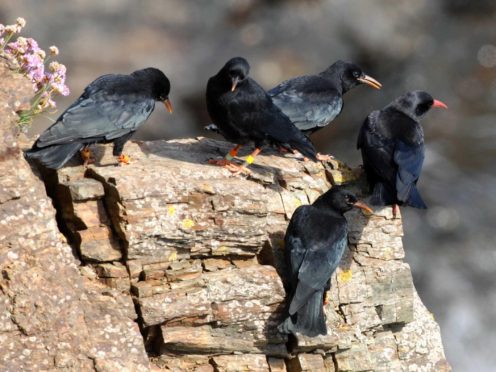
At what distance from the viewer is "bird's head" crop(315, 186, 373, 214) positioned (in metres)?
9.12

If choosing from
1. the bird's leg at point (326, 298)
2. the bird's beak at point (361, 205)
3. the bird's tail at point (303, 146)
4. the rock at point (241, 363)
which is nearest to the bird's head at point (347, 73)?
the bird's tail at point (303, 146)

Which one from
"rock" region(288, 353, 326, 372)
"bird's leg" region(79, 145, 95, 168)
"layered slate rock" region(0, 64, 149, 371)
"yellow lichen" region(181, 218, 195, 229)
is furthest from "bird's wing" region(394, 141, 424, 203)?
"layered slate rock" region(0, 64, 149, 371)

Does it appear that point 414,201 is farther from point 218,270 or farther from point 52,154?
point 52,154

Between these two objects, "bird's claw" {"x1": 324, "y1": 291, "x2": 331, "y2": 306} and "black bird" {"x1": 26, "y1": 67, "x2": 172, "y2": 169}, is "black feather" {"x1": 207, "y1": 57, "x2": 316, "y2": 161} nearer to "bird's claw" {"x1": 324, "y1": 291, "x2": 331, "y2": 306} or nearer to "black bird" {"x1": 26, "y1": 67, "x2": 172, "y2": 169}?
"black bird" {"x1": 26, "y1": 67, "x2": 172, "y2": 169}

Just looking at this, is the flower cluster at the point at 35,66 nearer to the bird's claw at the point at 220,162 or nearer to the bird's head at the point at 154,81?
the bird's head at the point at 154,81

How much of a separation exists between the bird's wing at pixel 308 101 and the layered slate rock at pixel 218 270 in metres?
1.54

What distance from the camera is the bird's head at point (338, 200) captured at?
9.12 m

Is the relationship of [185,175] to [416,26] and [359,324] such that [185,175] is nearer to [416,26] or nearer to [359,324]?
[359,324]

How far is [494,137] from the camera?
16.5m

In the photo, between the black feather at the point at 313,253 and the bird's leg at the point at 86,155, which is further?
the bird's leg at the point at 86,155

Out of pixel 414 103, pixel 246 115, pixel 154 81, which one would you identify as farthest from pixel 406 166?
pixel 154 81

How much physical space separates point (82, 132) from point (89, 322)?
1.85 m

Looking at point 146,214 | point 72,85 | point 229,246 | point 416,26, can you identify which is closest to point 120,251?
point 146,214

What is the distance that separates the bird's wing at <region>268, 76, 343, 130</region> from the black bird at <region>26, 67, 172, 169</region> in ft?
5.08
